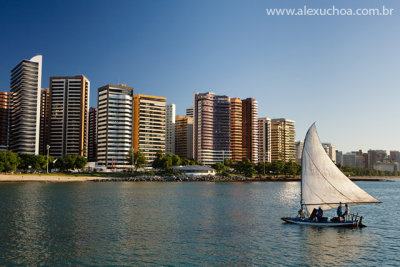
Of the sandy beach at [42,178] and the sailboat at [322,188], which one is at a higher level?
the sailboat at [322,188]

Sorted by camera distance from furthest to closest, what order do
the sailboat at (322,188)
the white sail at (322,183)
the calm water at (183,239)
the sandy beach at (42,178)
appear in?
1. the sandy beach at (42,178)
2. the white sail at (322,183)
3. the sailboat at (322,188)
4. the calm water at (183,239)

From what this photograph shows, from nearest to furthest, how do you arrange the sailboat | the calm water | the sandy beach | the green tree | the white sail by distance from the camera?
1. the calm water
2. the sailboat
3. the white sail
4. the sandy beach
5. the green tree

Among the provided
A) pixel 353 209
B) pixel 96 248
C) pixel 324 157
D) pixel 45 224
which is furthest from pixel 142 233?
pixel 353 209

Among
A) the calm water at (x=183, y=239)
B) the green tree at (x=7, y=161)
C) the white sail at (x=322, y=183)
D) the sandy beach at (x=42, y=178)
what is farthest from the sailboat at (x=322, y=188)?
the green tree at (x=7, y=161)

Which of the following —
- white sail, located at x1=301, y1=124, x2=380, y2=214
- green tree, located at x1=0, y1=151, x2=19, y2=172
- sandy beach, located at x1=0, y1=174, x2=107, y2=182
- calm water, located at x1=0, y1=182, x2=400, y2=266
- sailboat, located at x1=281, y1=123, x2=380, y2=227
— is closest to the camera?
calm water, located at x1=0, y1=182, x2=400, y2=266

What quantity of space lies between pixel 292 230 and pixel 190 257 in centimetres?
1981

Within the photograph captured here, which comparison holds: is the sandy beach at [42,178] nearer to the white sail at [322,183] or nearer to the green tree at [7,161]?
the green tree at [7,161]

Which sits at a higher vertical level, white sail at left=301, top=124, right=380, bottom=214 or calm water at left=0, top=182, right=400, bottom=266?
white sail at left=301, top=124, right=380, bottom=214

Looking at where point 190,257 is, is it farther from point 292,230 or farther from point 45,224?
point 45,224

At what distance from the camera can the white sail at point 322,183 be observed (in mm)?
52875

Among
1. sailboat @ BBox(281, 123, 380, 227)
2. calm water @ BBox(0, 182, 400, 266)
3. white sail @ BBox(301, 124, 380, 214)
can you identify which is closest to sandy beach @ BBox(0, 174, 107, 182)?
calm water @ BBox(0, 182, 400, 266)

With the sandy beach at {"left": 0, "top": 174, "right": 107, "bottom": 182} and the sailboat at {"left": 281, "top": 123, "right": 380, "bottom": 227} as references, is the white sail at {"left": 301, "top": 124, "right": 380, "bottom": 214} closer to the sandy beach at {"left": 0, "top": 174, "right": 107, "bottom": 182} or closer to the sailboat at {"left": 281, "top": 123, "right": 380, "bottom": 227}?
the sailboat at {"left": 281, "top": 123, "right": 380, "bottom": 227}

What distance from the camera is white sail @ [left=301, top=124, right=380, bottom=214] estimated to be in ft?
173

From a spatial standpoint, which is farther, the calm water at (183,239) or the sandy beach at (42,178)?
the sandy beach at (42,178)
